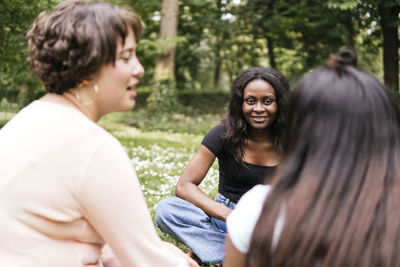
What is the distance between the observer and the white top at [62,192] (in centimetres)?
149

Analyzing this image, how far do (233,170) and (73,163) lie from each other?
85.4 inches

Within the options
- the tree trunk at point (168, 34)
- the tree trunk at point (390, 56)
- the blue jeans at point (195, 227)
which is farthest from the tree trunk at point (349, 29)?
the blue jeans at point (195, 227)

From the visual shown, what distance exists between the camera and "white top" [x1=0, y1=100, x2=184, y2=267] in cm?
149

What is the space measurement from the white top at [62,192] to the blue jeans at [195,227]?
73.9 inches

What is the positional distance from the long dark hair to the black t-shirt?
85.3 inches

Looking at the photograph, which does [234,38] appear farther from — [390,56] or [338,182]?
[338,182]

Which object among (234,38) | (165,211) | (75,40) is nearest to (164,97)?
(234,38)

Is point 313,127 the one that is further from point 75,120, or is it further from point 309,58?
point 309,58

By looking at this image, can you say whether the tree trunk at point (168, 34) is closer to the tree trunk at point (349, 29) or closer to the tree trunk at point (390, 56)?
the tree trunk at point (349, 29)

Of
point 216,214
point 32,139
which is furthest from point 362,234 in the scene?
point 216,214

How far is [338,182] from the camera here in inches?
47.0

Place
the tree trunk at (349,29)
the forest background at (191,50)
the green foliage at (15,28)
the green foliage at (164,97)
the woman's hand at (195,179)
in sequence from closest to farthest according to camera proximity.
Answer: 1. the woman's hand at (195,179)
2. the green foliage at (15,28)
3. the forest background at (191,50)
4. the tree trunk at (349,29)
5. the green foliage at (164,97)

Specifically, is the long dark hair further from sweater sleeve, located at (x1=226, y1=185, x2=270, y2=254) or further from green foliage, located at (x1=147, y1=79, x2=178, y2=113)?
green foliage, located at (x1=147, y1=79, x2=178, y2=113)

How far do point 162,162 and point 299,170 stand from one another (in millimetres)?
6394
